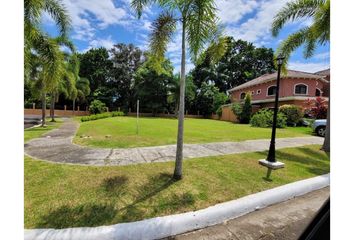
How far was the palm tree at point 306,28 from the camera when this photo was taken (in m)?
8.89

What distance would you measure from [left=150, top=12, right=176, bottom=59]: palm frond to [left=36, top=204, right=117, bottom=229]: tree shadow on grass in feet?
13.9

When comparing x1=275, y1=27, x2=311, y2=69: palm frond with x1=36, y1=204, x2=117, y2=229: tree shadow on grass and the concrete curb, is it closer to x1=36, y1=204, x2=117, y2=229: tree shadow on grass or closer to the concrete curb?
the concrete curb

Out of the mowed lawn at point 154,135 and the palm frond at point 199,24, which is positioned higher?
the palm frond at point 199,24

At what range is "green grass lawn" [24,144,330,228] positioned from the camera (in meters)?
3.96

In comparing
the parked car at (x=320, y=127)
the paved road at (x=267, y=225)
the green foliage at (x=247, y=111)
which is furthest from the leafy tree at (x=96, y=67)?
the paved road at (x=267, y=225)

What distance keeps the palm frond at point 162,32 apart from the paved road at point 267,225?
4681 millimetres

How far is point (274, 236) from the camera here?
3680 millimetres

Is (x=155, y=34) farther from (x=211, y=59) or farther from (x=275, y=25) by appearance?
(x=275, y=25)

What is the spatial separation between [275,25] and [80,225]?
37.9 ft

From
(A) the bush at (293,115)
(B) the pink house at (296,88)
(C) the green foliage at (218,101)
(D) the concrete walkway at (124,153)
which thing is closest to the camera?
(D) the concrete walkway at (124,153)

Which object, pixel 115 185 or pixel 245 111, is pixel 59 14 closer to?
pixel 115 185

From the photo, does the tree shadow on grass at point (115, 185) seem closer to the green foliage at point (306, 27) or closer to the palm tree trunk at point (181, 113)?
the palm tree trunk at point (181, 113)
